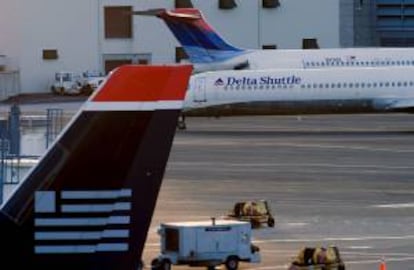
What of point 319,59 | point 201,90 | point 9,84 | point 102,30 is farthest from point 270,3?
point 201,90

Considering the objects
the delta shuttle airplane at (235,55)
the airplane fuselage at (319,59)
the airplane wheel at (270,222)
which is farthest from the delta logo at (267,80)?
the airplane wheel at (270,222)

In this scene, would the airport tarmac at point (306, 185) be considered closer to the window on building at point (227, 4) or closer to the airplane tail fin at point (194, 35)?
the airplane tail fin at point (194, 35)

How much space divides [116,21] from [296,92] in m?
49.4

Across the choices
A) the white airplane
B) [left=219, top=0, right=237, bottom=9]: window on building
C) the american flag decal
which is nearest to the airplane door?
the white airplane

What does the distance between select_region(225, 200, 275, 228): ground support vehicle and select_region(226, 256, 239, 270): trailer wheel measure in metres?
6.20

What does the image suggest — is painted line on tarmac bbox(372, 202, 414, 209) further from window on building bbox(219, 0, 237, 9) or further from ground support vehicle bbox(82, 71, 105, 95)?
window on building bbox(219, 0, 237, 9)

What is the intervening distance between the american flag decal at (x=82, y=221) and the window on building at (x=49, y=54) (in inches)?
3594

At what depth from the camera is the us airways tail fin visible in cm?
1251

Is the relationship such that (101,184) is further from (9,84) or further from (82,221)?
(9,84)

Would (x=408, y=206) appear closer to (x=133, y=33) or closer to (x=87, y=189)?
(x=87, y=189)

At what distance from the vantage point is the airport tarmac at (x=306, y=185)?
2709 centimetres

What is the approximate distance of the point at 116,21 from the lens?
104 meters

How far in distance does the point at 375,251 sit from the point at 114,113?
14130 millimetres

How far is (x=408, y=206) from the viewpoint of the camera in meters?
33.1
